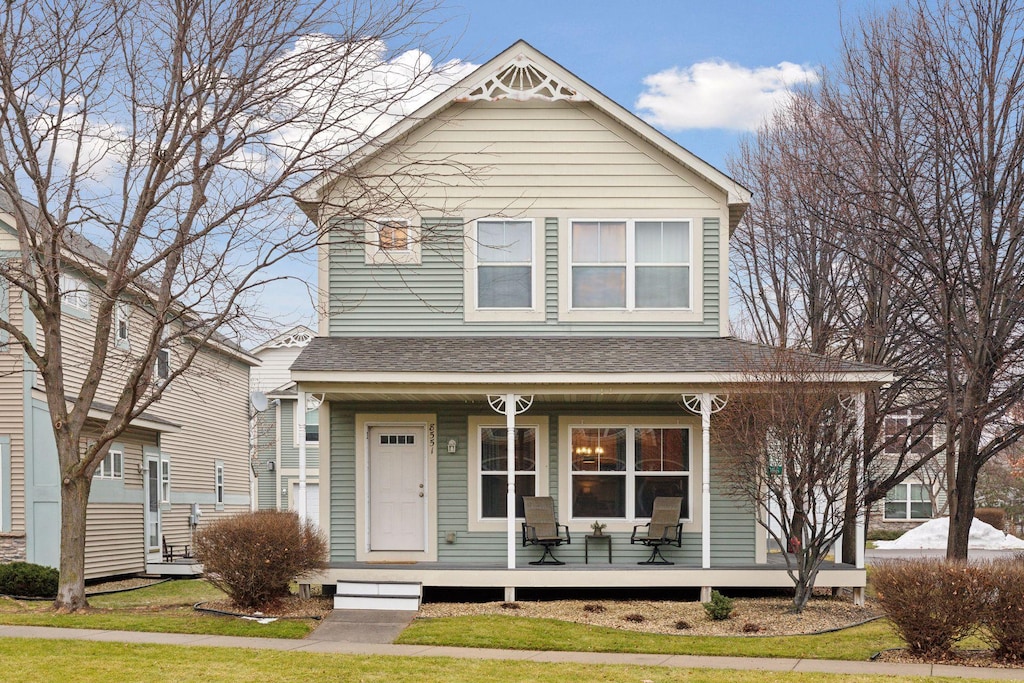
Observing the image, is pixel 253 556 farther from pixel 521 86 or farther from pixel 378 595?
pixel 521 86

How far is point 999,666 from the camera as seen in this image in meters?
10.7

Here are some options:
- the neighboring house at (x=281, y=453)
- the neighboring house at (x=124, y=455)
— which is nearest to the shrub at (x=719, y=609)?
the neighboring house at (x=124, y=455)

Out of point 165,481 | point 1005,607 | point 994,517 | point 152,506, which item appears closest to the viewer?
point 1005,607

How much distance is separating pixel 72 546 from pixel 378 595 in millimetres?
3945

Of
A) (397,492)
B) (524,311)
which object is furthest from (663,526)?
(397,492)

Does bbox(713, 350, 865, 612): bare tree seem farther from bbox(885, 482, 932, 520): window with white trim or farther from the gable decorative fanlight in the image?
bbox(885, 482, 932, 520): window with white trim

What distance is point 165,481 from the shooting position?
81.7ft

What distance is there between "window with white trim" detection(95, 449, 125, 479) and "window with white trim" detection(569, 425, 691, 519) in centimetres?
972

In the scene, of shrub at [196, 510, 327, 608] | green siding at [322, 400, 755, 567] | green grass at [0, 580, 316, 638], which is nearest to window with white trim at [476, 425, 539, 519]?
green siding at [322, 400, 755, 567]

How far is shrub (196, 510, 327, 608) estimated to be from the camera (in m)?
13.5

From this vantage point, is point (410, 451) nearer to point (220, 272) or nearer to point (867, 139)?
point (220, 272)

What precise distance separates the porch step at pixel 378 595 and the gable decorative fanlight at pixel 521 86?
731 cm

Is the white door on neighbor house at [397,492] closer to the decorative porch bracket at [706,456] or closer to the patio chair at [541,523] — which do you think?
the patio chair at [541,523]

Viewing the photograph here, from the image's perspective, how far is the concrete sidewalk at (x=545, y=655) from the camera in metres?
10.4
